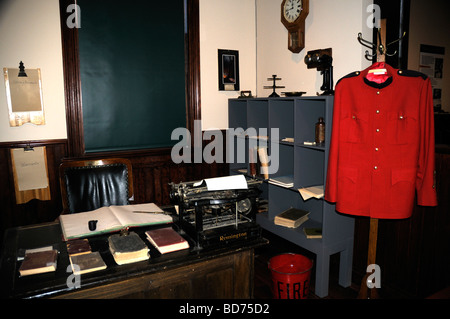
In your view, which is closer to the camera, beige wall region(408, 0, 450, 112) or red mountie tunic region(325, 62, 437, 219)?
red mountie tunic region(325, 62, 437, 219)

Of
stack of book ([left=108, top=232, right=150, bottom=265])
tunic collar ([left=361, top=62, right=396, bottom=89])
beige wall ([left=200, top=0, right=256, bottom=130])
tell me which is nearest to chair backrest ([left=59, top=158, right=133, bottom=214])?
stack of book ([left=108, top=232, right=150, bottom=265])

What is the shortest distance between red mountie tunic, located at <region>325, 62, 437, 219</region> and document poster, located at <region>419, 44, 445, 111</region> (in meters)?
0.68

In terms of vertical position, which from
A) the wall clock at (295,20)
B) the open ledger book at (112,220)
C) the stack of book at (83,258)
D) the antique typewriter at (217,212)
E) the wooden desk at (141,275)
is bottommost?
the wooden desk at (141,275)

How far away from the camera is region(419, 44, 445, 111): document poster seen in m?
2.73

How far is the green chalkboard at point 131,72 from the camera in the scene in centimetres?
321

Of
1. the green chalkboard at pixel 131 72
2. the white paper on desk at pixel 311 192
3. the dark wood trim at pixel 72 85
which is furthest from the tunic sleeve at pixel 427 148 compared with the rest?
the dark wood trim at pixel 72 85

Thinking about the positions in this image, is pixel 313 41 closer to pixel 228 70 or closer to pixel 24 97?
pixel 228 70

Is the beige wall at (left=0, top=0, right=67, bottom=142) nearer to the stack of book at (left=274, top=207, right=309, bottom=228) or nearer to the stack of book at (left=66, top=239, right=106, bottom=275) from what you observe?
the stack of book at (left=66, top=239, right=106, bottom=275)

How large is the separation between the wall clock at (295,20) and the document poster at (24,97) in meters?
2.36

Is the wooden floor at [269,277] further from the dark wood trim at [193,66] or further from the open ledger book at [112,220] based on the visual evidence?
the dark wood trim at [193,66]

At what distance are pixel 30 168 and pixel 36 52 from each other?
1031 mm

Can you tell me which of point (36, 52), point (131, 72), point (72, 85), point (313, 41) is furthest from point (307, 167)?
point (36, 52)

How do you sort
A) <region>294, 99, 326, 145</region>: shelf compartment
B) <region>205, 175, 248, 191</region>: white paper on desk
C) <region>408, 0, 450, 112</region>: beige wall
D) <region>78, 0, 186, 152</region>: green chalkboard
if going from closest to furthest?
<region>205, 175, 248, 191</region>: white paper on desk, <region>408, 0, 450, 112</region>: beige wall, <region>294, 99, 326, 145</region>: shelf compartment, <region>78, 0, 186, 152</region>: green chalkboard
